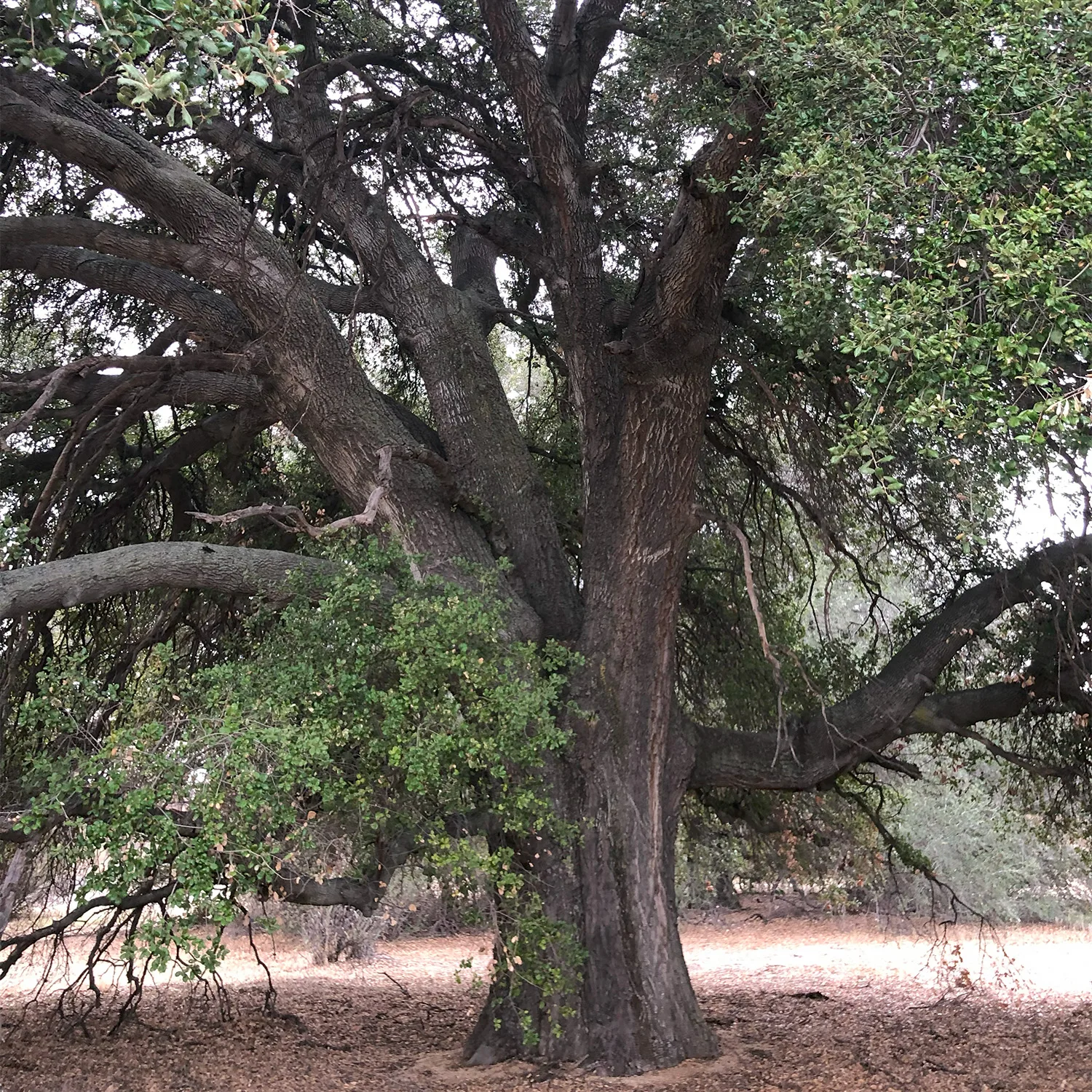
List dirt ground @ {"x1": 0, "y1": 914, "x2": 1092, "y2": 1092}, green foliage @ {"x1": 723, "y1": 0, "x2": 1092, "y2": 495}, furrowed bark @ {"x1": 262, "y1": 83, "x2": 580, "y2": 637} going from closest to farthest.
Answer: green foliage @ {"x1": 723, "y1": 0, "x2": 1092, "y2": 495}, dirt ground @ {"x1": 0, "y1": 914, "x2": 1092, "y2": 1092}, furrowed bark @ {"x1": 262, "y1": 83, "x2": 580, "y2": 637}

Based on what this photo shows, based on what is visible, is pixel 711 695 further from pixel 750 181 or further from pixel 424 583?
pixel 750 181

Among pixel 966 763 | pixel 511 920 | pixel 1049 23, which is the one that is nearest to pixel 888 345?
pixel 1049 23

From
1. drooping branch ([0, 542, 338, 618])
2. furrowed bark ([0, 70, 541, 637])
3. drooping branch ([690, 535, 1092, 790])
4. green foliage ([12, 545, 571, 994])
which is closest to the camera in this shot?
green foliage ([12, 545, 571, 994])

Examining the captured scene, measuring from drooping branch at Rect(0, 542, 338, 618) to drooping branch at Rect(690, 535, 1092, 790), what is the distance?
3282mm

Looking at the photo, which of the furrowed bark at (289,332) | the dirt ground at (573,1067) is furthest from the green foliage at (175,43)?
the dirt ground at (573,1067)

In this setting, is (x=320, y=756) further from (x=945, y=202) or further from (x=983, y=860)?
(x=983, y=860)

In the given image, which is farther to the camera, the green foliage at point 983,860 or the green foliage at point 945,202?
the green foliage at point 983,860

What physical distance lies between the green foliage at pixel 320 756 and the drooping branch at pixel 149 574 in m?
0.49

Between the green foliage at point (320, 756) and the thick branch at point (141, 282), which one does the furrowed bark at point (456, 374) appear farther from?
the green foliage at point (320, 756)

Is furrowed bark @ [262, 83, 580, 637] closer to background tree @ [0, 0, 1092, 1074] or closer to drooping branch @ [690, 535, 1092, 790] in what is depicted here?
background tree @ [0, 0, 1092, 1074]

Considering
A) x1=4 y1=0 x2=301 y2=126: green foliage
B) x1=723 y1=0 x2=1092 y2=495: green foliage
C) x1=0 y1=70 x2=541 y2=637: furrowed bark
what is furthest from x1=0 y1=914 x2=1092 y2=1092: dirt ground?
x1=4 y1=0 x2=301 y2=126: green foliage

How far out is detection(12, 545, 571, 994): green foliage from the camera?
460 centimetres

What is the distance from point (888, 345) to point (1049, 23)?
1.48m

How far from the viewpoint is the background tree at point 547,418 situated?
4.05m
